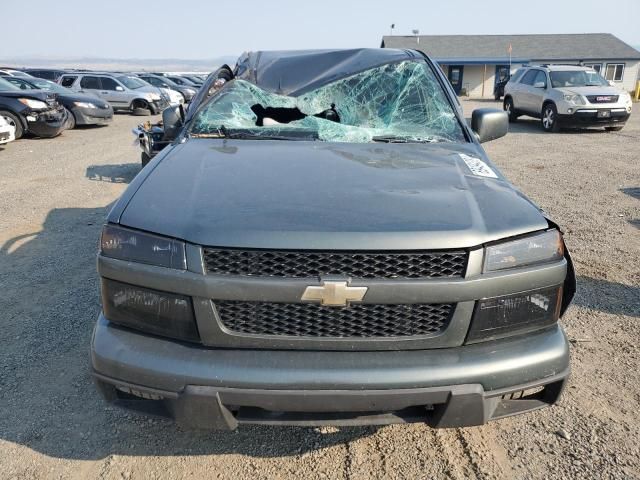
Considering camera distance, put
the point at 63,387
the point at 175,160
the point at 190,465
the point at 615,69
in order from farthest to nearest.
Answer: the point at 615,69
the point at 63,387
the point at 175,160
the point at 190,465

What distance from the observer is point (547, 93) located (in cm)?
1475

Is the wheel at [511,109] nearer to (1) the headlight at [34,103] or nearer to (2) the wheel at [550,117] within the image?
(2) the wheel at [550,117]

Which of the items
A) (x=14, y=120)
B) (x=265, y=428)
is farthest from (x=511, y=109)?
(x=265, y=428)

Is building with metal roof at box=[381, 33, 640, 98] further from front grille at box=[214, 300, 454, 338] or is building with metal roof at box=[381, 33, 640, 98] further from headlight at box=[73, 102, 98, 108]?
front grille at box=[214, 300, 454, 338]

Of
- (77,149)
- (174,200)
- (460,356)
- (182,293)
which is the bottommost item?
(77,149)

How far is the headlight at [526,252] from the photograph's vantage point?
76.3 inches

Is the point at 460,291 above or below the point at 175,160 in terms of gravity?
below

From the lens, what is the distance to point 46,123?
12.6 metres

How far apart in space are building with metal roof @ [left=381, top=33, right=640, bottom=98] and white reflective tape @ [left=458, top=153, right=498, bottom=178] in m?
40.7

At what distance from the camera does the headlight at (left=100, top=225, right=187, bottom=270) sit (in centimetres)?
192

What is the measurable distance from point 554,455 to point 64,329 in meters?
3.09

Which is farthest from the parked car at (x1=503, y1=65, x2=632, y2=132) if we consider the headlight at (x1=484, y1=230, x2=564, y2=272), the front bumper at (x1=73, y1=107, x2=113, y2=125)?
the headlight at (x1=484, y1=230, x2=564, y2=272)

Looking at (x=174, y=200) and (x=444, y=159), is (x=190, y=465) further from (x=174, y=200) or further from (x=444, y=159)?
(x=444, y=159)

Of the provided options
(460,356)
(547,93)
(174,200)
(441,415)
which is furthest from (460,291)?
(547,93)
